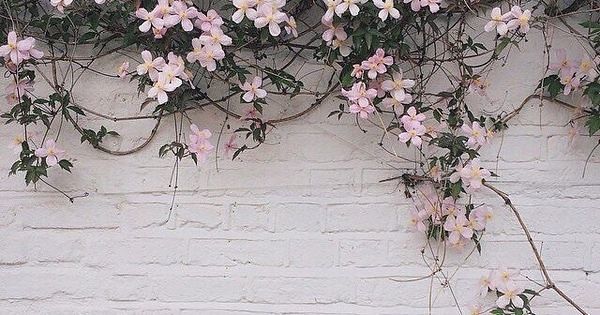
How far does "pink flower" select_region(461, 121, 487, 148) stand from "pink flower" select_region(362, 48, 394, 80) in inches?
9.0

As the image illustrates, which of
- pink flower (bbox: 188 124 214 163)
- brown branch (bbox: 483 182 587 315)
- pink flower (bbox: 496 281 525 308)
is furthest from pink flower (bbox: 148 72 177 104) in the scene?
pink flower (bbox: 496 281 525 308)

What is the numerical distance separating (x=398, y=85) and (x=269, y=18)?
0.32m

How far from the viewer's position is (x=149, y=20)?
4.46 feet

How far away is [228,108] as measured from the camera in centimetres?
155

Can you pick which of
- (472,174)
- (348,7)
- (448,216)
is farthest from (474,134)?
(348,7)

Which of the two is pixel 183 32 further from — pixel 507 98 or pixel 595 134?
pixel 595 134

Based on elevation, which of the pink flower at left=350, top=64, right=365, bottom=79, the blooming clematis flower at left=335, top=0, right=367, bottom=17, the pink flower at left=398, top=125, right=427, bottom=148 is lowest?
the pink flower at left=398, top=125, right=427, bottom=148

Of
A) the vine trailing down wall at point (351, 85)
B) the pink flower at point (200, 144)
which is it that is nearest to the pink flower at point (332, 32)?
the vine trailing down wall at point (351, 85)

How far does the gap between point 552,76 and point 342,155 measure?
0.51 meters

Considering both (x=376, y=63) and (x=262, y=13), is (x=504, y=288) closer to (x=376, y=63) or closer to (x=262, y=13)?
(x=376, y=63)

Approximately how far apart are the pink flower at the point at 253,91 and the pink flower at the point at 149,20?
222 mm

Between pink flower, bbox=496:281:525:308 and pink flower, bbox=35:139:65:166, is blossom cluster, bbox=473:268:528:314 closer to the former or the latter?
pink flower, bbox=496:281:525:308

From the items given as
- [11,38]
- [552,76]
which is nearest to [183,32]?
[11,38]

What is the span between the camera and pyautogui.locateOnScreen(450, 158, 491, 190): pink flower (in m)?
1.44
